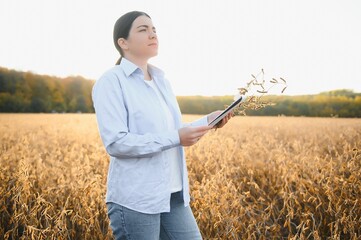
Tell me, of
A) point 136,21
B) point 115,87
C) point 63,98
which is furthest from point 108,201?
point 63,98

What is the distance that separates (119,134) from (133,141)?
0.24 feet

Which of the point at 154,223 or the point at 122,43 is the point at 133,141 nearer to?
the point at 154,223

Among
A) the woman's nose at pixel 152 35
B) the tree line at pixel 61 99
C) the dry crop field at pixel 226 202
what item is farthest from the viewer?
the tree line at pixel 61 99

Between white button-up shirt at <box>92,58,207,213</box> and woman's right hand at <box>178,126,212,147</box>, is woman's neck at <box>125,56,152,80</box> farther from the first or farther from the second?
woman's right hand at <box>178,126,212,147</box>

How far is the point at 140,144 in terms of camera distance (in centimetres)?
160

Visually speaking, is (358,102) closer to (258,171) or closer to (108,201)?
(258,171)

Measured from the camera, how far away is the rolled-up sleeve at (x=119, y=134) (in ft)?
5.28

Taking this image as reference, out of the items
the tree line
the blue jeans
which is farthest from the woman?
the tree line

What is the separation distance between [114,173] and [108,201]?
0.14 meters

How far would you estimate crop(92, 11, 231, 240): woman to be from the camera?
1.63 metres

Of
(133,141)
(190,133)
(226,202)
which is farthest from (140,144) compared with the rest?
(226,202)

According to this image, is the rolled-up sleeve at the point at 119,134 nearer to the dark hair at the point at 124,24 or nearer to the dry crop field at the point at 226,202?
the dark hair at the point at 124,24

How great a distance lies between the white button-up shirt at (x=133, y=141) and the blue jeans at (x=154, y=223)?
0.05 metres

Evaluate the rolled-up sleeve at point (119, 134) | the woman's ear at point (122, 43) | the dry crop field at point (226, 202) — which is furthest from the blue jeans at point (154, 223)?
the dry crop field at point (226, 202)
